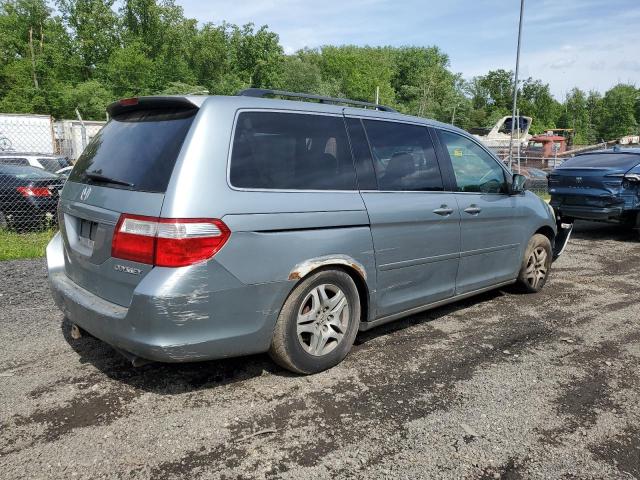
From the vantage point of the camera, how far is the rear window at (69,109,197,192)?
2965 millimetres

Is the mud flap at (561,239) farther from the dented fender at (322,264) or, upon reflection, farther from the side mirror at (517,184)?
the dented fender at (322,264)

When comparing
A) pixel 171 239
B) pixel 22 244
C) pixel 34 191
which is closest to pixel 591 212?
pixel 171 239

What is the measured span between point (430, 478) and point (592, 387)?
1638 millimetres

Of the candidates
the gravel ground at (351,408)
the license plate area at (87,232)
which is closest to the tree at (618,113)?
the gravel ground at (351,408)

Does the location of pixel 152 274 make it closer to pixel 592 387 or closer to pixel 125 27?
pixel 592 387

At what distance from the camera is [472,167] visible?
4746 mm

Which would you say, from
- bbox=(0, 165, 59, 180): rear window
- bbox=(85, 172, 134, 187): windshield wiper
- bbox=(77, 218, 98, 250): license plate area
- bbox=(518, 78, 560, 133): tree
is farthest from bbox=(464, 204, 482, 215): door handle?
bbox=(518, 78, 560, 133): tree

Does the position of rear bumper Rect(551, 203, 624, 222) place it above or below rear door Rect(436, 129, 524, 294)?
below

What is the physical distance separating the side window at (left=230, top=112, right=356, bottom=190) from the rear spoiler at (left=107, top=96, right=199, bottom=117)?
1.09 ft

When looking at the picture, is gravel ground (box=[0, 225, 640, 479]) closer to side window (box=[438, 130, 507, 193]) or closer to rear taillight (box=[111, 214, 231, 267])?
rear taillight (box=[111, 214, 231, 267])

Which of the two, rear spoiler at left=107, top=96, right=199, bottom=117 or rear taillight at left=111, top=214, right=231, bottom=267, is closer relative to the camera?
rear taillight at left=111, top=214, right=231, bottom=267

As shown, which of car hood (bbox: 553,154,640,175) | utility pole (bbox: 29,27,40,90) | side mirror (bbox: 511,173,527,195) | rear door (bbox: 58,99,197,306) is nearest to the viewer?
rear door (bbox: 58,99,197,306)

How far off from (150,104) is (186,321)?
1441 mm

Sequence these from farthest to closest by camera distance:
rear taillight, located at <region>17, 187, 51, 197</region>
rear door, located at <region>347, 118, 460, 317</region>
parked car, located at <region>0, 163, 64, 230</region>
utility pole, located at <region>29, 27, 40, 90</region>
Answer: utility pole, located at <region>29, 27, 40, 90</region>, rear taillight, located at <region>17, 187, 51, 197</region>, parked car, located at <region>0, 163, 64, 230</region>, rear door, located at <region>347, 118, 460, 317</region>
